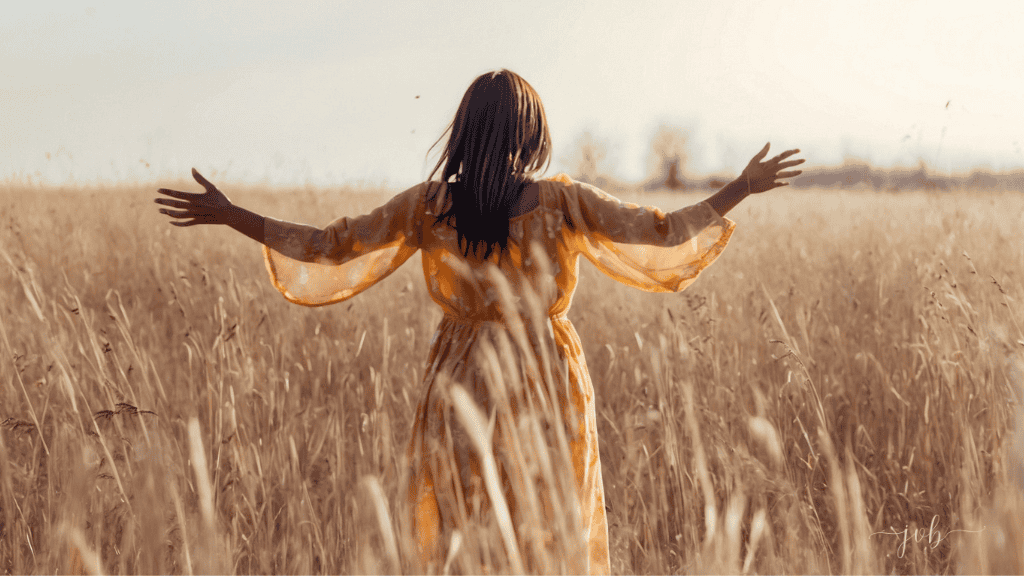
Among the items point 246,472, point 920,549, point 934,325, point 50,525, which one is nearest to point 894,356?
point 934,325

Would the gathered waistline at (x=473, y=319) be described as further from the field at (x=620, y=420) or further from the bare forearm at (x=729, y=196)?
the bare forearm at (x=729, y=196)

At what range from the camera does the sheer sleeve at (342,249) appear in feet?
5.04

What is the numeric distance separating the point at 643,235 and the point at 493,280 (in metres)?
0.39

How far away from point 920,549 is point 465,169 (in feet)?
5.73

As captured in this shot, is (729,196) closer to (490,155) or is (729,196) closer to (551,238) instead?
(551,238)

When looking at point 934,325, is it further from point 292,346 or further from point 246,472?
point 292,346

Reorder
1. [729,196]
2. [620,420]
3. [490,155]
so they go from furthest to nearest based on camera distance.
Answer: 1. [620,420]
2. [729,196]
3. [490,155]

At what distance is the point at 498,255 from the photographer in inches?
58.1

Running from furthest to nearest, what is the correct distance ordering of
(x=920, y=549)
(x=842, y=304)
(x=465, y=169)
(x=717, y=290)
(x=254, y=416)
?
(x=717, y=290)
(x=842, y=304)
(x=254, y=416)
(x=920, y=549)
(x=465, y=169)

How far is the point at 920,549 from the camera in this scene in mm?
1817
